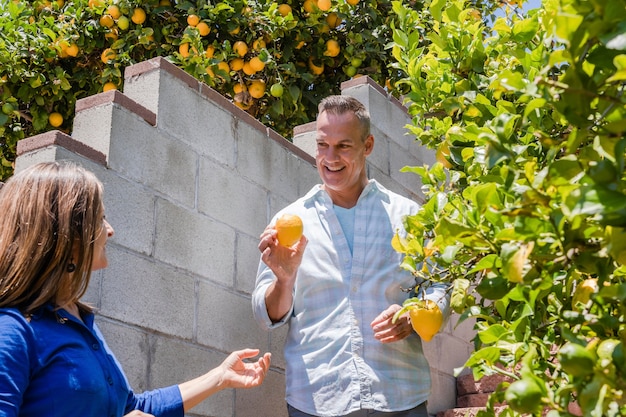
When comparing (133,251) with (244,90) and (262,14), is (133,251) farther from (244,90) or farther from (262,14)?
(262,14)

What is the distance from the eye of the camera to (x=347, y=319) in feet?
8.73

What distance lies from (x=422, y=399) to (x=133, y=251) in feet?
3.54

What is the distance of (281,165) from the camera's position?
11.8 ft

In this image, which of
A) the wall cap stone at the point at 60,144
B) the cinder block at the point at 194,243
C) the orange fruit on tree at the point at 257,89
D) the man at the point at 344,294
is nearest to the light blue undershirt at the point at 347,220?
the man at the point at 344,294

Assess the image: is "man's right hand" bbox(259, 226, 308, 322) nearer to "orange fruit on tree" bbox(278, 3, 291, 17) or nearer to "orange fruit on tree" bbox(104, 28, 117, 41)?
"orange fruit on tree" bbox(278, 3, 291, 17)

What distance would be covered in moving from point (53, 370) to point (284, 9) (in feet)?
10.2

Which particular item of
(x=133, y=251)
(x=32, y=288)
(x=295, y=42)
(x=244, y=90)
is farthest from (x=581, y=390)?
(x=295, y=42)

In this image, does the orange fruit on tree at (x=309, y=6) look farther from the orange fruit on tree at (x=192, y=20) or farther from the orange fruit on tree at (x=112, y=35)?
the orange fruit on tree at (x=112, y=35)

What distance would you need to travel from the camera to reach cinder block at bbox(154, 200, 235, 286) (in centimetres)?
283

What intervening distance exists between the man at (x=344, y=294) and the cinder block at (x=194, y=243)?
0.90 ft

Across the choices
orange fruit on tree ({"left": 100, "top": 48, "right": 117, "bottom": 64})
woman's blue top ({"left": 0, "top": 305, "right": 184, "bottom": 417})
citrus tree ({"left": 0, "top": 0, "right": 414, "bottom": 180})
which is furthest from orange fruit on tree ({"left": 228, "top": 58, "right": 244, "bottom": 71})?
woman's blue top ({"left": 0, "top": 305, "right": 184, "bottom": 417})

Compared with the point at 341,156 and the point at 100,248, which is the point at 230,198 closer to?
the point at 341,156

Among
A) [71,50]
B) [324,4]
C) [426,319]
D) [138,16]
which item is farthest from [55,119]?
[426,319]

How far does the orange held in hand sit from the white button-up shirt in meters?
0.24
